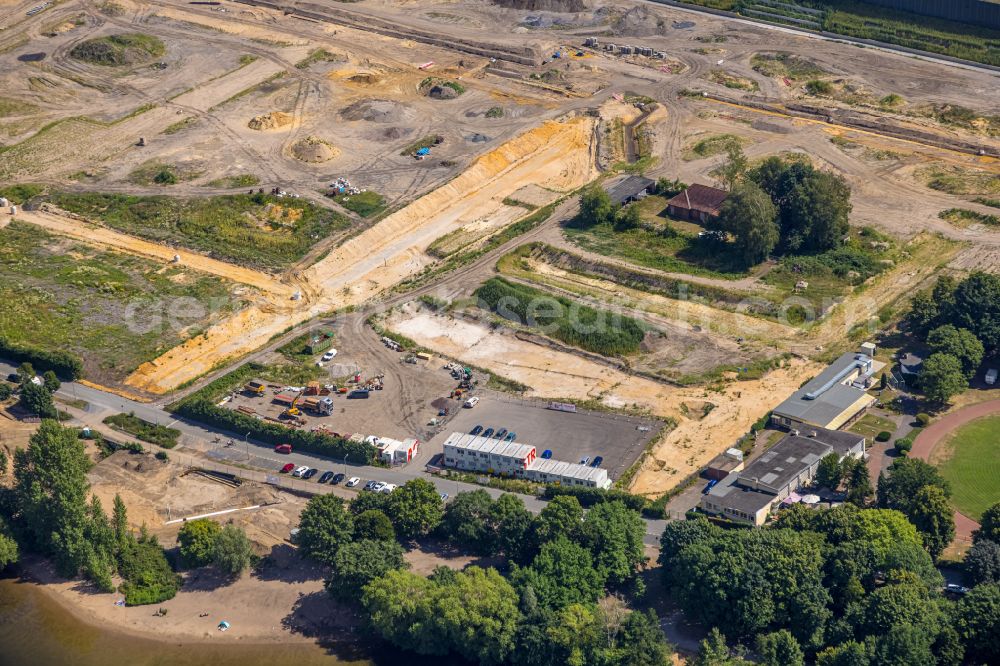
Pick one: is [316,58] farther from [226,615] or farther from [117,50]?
[226,615]

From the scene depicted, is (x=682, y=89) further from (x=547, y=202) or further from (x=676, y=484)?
(x=676, y=484)

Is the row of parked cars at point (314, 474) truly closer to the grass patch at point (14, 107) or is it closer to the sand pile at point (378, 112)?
the sand pile at point (378, 112)

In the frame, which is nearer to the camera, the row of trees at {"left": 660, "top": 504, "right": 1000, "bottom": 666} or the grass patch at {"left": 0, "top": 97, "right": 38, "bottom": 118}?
the row of trees at {"left": 660, "top": 504, "right": 1000, "bottom": 666}

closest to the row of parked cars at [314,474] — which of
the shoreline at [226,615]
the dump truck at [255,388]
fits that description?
the shoreline at [226,615]

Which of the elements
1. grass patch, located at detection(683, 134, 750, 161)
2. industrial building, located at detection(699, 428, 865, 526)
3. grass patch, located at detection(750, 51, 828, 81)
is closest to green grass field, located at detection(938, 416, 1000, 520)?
industrial building, located at detection(699, 428, 865, 526)

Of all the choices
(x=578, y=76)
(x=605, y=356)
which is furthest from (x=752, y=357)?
(x=578, y=76)

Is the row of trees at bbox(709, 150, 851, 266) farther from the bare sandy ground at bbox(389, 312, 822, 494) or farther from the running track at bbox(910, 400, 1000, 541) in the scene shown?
the running track at bbox(910, 400, 1000, 541)
